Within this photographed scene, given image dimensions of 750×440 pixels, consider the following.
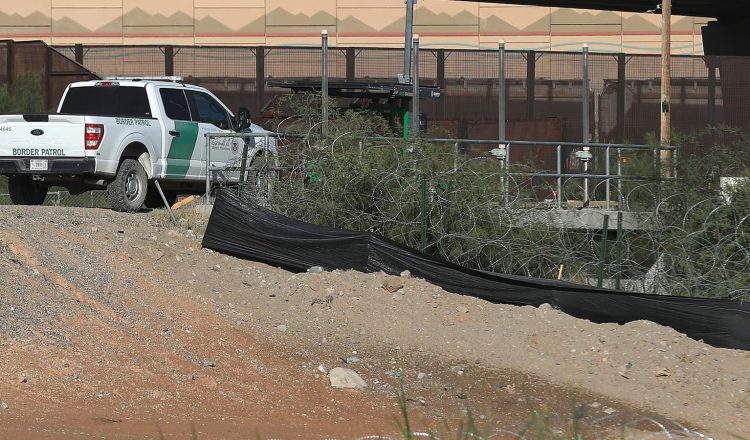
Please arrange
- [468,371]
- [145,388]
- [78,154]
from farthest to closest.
Result: [78,154], [468,371], [145,388]

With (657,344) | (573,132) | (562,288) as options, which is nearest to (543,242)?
(562,288)

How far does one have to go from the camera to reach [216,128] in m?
18.3

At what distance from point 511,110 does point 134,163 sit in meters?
13.7

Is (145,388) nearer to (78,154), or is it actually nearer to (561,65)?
(78,154)

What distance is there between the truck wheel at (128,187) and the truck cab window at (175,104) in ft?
3.64

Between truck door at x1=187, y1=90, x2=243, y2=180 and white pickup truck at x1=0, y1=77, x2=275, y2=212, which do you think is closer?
white pickup truck at x1=0, y1=77, x2=275, y2=212

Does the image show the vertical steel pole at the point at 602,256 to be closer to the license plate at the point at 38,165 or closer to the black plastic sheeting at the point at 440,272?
the black plastic sheeting at the point at 440,272

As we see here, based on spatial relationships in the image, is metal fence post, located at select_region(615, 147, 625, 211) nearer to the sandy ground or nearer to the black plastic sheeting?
the black plastic sheeting

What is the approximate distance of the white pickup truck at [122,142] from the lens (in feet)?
52.9

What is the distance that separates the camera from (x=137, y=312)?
13.8 m

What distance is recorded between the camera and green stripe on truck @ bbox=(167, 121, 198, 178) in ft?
57.4

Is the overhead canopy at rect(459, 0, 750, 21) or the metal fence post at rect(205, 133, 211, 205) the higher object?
the overhead canopy at rect(459, 0, 750, 21)

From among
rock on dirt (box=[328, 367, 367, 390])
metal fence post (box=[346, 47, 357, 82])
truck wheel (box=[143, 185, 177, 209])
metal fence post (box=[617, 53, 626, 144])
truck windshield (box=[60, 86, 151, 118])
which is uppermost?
metal fence post (box=[346, 47, 357, 82])

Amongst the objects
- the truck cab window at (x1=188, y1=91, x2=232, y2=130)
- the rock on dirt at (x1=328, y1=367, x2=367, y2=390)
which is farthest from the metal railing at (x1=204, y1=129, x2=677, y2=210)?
the rock on dirt at (x1=328, y1=367, x2=367, y2=390)
